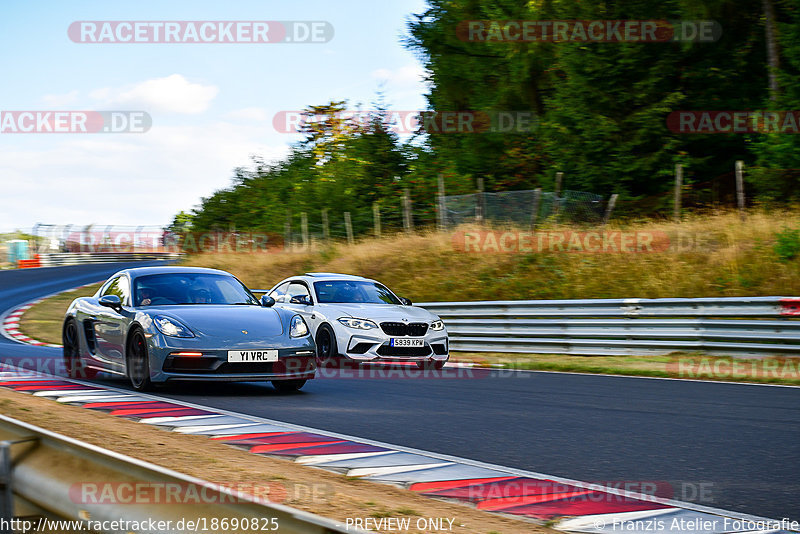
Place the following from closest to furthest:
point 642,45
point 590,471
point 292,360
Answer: point 590,471
point 292,360
point 642,45

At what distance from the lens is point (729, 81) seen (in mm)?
26891

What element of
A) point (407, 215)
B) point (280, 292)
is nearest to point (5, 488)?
point (280, 292)

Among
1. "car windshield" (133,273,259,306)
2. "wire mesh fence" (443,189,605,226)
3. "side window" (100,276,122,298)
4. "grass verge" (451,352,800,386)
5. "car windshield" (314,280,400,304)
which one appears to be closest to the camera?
"car windshield" (133,273,259,306)

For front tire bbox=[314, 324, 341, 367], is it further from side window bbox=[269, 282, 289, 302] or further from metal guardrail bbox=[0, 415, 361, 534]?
metal guardrail bbox=[0, 415, 361, 534]

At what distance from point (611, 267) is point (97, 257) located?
1635 inches

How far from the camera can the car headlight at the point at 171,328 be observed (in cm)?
958

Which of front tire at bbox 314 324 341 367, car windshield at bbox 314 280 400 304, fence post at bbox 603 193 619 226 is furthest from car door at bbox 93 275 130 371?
fence post at bbox 603 193 619 226

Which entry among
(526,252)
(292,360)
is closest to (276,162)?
(526,252)

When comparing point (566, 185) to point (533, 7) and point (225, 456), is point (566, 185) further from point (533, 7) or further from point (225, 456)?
point (225, 456)

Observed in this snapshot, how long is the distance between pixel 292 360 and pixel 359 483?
445 cm

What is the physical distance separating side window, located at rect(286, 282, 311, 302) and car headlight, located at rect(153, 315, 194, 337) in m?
5.28

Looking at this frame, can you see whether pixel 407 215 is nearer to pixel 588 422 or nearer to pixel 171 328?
pixel 171 328

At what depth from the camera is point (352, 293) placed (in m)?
15.1

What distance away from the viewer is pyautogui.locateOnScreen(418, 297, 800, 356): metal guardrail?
13398 mm
